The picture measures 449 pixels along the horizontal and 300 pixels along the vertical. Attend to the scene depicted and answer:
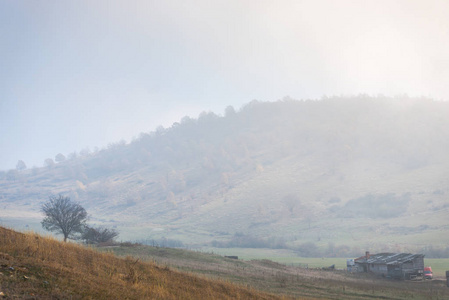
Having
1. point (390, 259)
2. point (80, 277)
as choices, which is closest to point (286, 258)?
point (390, 259)

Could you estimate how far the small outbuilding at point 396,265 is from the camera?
5538 cm

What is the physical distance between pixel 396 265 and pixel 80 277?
5417 cm

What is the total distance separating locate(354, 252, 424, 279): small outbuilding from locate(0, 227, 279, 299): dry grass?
44213 millimetres

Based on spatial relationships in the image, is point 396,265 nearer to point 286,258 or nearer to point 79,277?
point 286,258

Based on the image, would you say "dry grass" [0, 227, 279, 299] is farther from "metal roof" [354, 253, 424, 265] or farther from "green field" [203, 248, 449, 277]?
"green field" [203, 248, 449, 277]

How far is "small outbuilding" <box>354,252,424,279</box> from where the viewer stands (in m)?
55.4

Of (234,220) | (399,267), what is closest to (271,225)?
(234,220)

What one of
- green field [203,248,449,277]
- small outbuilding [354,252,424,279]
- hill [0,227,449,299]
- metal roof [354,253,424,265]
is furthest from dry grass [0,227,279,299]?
green field [203,248,449,277]

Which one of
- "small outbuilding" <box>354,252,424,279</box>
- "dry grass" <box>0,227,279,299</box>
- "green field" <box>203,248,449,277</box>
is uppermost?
"dry grass" <box>0,227,279,299</box>

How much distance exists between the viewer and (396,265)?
55.3 m

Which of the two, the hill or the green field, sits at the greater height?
the hill

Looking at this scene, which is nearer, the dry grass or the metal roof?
the dry grass

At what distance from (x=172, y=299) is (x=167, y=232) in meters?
143

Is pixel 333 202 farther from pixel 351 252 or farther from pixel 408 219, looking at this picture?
pixel 351 252
